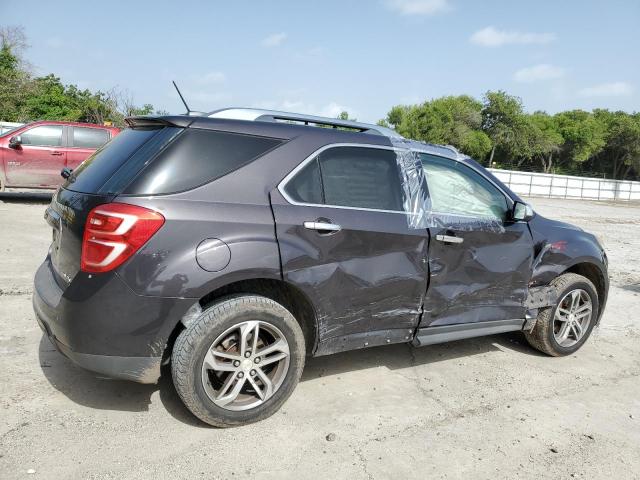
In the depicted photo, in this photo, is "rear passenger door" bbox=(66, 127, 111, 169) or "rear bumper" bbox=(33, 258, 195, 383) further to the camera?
"rear passenger door" bbox=(66, 127, 111, 169)

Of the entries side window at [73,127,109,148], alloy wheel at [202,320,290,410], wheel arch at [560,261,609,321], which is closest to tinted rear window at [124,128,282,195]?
alloy wheel at [202,320,290,410]

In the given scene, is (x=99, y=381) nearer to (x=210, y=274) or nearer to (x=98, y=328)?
(x=98, y=328)

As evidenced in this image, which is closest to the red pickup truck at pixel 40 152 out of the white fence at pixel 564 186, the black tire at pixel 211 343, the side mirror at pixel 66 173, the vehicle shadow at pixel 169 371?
the side mirror at pixel 66 173

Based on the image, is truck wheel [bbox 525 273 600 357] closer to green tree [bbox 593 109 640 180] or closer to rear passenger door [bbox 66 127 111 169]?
rear passenger door [bbox 66 127 111 169]

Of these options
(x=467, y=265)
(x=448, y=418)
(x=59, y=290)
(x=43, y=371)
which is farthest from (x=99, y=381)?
(x=467, y=265)

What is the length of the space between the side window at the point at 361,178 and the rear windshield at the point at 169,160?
411mm

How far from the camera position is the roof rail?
338 cm

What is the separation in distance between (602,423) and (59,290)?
350 cm

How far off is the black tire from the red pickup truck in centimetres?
1001

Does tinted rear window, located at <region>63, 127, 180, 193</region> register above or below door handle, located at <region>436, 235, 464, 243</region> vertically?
above

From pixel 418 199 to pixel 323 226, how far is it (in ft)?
2.86

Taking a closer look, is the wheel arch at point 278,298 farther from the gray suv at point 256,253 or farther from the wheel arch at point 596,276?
the wheel arch at point 596,276

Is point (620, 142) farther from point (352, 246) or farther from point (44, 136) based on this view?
point (352, 246)

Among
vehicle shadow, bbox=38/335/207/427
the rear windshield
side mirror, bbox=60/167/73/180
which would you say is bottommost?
vehicle shadow, bbox=38/335/207/427
